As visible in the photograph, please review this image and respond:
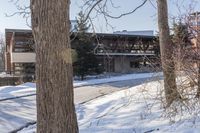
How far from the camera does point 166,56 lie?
11.0m

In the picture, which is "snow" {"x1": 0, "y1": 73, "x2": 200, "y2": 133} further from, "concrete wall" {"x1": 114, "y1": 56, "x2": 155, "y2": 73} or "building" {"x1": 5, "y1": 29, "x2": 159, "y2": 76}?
"concrete wall" {"x1": 114, "y1": 56, "x2": 155, "y2": 73}

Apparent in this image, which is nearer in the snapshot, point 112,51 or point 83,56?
point 83,56

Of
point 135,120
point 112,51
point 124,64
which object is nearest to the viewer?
point 135,120

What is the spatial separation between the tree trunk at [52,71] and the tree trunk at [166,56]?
403cm

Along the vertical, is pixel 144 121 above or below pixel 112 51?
below

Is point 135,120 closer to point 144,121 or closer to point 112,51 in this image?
point 144,121

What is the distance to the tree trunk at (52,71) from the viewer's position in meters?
5.91

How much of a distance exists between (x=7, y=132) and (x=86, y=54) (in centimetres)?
2909

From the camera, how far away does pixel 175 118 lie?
960cm

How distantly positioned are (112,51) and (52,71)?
157 ft

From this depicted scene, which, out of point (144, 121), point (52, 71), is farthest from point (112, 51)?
point (52, 71)

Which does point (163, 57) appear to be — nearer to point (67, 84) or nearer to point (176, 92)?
point (176, 92)

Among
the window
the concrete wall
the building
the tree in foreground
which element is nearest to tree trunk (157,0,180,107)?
the tree in foreground

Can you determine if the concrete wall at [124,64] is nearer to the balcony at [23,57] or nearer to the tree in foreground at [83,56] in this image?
the balcony at [23,57]
